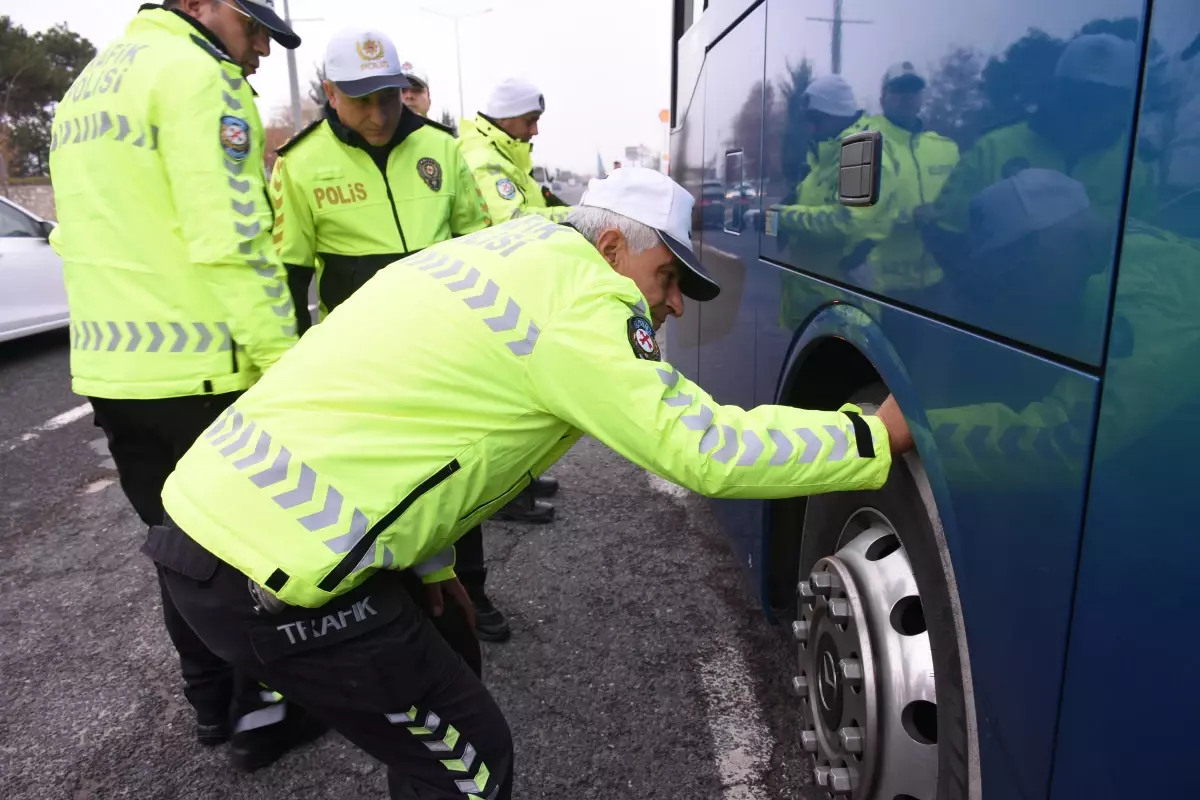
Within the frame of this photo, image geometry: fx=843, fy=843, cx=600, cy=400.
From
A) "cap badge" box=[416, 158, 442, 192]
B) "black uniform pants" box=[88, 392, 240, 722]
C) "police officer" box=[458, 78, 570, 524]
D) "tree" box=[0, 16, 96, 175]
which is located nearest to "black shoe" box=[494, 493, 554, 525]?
"police officer" box=[458, 78, 570, 524]

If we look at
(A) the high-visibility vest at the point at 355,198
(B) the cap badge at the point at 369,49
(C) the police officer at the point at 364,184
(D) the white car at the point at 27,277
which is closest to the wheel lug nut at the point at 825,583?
(C) the police officer at the point at 364,184

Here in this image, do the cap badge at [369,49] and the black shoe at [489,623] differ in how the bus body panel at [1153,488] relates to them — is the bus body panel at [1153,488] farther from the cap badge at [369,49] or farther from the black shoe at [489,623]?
the cap badge at [369,49]

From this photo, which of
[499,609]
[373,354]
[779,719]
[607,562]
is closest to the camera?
[373,354]

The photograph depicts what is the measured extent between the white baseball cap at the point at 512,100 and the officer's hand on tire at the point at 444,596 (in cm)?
257

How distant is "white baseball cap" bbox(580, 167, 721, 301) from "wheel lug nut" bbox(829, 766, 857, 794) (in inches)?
37.4

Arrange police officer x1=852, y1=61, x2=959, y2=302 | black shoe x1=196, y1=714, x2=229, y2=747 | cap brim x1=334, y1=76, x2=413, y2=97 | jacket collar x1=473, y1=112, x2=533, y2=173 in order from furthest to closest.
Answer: jacket collar x1=473, y1=112, x2=533, y2=173 < cap brim x1=334, y1=76, x2=413, y2=97 < black shoe x1=196, y1=714, x2=229, y2=747 < police officer x1=852, y1=61, x2=959, y2=302

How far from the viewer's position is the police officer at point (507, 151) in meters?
3.80

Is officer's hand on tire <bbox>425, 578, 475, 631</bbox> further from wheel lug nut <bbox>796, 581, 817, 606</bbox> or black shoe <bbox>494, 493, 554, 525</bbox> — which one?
black shoe <bbox>494, 493, 554, 525</bbox>

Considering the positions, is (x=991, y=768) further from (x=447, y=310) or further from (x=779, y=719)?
(x=779, y=719)

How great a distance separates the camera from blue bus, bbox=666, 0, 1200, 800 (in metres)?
0.84

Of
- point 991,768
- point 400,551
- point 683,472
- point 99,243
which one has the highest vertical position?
point 99,243

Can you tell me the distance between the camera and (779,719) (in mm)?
2389

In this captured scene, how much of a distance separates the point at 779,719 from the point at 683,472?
4.36ft

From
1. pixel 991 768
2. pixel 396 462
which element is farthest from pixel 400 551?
pixel 991 768
